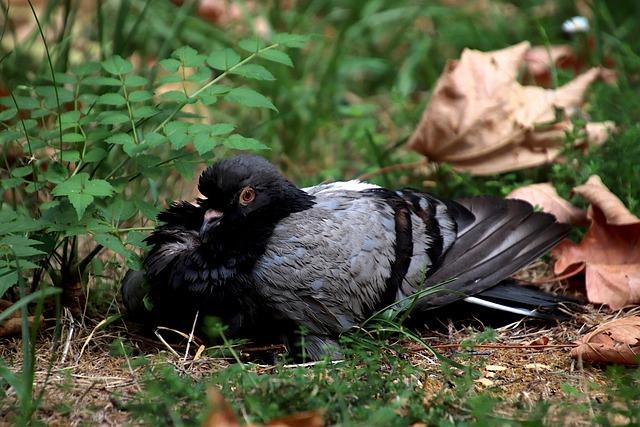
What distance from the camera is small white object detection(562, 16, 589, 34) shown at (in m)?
6.30

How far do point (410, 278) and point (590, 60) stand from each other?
9.91ft

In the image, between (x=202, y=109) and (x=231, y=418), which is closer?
(x=231, y=418)

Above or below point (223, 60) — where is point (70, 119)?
below

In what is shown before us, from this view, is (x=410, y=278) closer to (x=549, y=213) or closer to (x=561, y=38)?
(x=549, y=213)

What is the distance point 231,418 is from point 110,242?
1099mm

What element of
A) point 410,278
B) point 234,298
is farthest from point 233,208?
point 410,278

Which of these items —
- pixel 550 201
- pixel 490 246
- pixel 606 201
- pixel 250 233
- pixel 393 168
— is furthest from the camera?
pixel 393 168

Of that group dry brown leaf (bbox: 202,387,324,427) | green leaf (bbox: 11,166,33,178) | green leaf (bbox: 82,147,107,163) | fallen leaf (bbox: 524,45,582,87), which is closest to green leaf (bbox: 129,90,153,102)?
green leaf (bbox: 82,147,107,163)

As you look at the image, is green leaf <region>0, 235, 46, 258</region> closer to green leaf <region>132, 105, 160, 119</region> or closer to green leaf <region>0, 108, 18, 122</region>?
green leaf <region>0, 108, 18, 122</region>

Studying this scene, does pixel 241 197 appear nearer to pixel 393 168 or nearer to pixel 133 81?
pixel 133 81

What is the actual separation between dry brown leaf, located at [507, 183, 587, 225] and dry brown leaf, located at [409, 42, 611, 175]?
30 centimetres

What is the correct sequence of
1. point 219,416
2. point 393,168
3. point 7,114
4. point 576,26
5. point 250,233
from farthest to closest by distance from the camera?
point 576,26
point 393,168
point 250,233
point 7,114
point 219,416

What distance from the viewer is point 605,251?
4461 millimetres

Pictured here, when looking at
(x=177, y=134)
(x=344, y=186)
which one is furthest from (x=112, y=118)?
(x=344, y=186)
